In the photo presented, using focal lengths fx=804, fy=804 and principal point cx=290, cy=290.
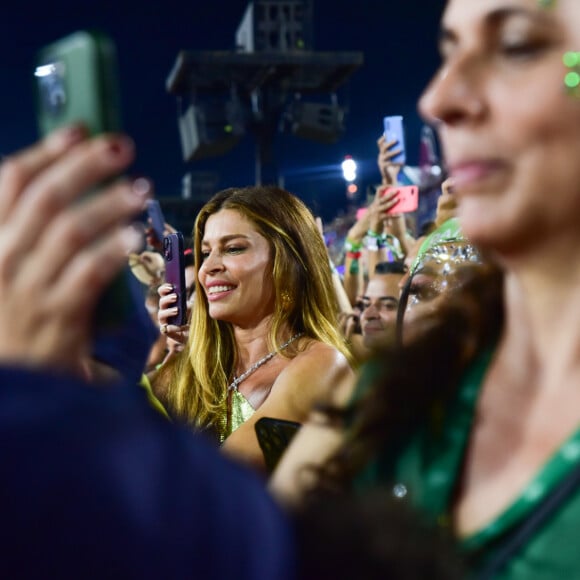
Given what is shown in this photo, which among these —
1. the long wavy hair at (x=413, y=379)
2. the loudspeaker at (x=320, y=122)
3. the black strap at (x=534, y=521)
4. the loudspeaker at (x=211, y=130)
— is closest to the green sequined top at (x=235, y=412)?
the long wavy hair at (x=413, y=379)

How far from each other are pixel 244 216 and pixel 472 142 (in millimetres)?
2158

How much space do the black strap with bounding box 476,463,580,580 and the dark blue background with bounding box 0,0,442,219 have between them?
16050 mm

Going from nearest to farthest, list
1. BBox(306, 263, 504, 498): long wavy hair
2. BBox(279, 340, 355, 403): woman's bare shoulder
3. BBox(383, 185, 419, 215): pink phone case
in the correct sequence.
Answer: BBox(306, 263, 504, 498): long wavy hair < BBox(279, 340, 355, 403): woman's bare shoulder < BBox(383, 185, 419, 215): pink phone case

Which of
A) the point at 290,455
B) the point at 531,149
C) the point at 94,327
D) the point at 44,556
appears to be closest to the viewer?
the point at 44,556

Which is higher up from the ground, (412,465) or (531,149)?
(531,149)

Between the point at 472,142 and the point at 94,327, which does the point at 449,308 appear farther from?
the point at 94,327

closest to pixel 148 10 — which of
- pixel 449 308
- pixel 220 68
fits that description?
pixel 220 68

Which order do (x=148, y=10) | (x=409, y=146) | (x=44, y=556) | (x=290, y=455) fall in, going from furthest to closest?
(x=409, y=146)
(x=148, y=10)
(x=290, y=455)
(x=44, y=556)

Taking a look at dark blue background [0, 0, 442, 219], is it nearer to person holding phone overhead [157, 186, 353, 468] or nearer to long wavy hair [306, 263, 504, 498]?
person holding phone overhead [157, 186, 353, 468]

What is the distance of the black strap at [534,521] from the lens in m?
0.79

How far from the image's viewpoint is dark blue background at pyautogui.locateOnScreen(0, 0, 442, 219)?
2152cm

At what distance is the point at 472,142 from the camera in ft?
2.71

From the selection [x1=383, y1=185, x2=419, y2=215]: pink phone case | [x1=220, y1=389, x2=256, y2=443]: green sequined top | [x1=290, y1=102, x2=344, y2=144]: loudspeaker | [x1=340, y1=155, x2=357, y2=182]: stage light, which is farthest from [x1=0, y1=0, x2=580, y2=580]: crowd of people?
[x1=290, y1=102, x2=344, y2=144]: loudspeaker

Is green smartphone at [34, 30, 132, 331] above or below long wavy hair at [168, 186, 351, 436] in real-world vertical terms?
above
